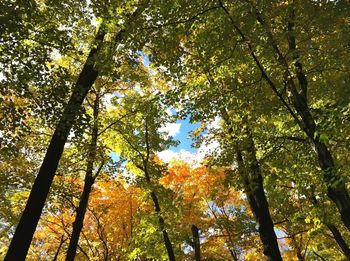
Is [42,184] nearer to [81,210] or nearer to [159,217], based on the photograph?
[81,210]

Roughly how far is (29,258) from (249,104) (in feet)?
88.7

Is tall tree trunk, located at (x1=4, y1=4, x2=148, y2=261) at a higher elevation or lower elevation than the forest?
lower

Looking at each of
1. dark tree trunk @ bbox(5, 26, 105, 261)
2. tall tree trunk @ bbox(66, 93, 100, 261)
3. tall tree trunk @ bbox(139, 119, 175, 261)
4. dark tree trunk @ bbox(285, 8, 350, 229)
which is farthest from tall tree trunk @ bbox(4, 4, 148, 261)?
tall tree trunk @ bbox(139, 119, 175, 261)

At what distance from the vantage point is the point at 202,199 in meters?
28.1

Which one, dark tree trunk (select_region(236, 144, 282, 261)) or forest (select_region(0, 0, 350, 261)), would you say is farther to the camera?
dark tree trunk (select_region(236, 144, 282, 261))

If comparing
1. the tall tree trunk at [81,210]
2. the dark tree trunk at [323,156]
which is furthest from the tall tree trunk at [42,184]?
the dark tree trunk at [323,156]

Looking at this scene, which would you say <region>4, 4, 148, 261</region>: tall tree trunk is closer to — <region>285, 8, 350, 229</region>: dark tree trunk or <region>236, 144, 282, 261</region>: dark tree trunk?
<region>285, 8, 350, 229</region>: dark tree trunk

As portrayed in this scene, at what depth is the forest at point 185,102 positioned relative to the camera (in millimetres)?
8750

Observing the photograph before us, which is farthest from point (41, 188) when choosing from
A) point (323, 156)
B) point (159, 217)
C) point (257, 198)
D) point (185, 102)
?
point (159, 217)

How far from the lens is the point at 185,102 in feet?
36.6

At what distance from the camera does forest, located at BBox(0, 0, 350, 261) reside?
344 inches

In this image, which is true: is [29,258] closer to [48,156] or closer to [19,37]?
[48,156]

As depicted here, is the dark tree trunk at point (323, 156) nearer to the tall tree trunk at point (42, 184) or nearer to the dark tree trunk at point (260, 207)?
the dark tree trunk at point (260, 207)

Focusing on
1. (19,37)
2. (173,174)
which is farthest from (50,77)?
(173,174)
